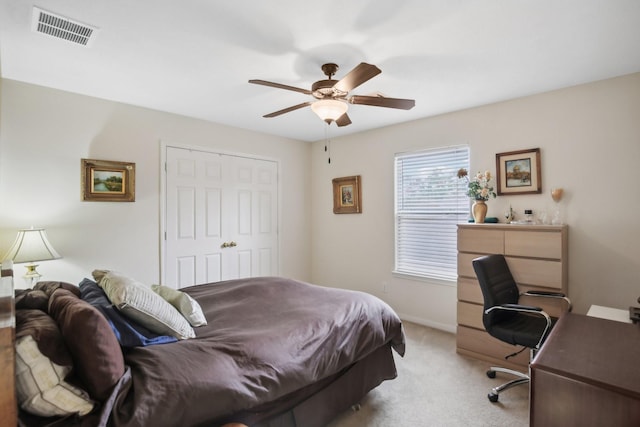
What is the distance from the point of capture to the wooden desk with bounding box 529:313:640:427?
3.88 ft

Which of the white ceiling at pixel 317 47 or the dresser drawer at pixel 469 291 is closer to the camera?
the white ceiling at pixel 317 47

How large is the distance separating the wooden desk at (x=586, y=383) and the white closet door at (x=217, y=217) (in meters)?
3.44

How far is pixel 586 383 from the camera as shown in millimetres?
1231

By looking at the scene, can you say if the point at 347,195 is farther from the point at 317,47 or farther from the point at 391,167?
the point at 317,47

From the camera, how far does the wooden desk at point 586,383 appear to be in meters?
1.18

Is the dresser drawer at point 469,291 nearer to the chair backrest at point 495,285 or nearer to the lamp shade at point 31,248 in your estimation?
the chair backrest at point 495,285

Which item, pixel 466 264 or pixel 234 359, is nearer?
pixel 234 359

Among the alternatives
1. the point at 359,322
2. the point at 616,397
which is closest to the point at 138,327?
the point at 359,322

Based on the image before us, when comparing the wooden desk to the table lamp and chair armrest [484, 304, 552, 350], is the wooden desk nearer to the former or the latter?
chair armrest [484, 304, 552, 350]

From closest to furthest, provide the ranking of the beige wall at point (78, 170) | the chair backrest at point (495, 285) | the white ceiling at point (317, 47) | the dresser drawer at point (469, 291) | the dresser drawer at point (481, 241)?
the white ceiling at point (317, 47), the chair backrest at point (495, 285), the beige wall at point (78, 170), the dresser drawer at point (481, 241), the dresser drawer at point (469, 291)

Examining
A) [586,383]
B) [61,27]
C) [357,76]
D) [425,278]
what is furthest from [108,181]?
[586,383]

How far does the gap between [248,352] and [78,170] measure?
2.64 meters

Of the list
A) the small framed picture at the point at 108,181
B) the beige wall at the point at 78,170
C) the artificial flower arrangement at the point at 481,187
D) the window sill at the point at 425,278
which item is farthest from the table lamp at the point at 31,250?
the artificial flower arrangement at the point at 481,187

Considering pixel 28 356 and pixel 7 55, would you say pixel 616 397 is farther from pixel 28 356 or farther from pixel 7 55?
pixel 7 55
